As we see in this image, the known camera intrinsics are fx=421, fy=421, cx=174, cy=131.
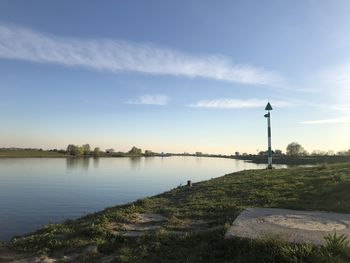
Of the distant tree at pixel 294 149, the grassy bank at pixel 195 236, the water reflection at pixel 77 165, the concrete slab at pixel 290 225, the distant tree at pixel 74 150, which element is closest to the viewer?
the grassy bank at pixel 195 236

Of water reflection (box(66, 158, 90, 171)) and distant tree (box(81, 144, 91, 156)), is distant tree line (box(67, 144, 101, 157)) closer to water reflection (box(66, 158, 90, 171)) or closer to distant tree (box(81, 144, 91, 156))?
distant tree (box(81, 144, 91, 156))

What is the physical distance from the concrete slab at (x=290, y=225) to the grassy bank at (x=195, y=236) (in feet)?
1.37

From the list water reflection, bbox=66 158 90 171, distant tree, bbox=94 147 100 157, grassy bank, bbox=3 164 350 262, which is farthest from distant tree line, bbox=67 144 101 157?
grassy bank, bbox=3 164 350 262

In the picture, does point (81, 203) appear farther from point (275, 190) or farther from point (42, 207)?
point (275, 190)

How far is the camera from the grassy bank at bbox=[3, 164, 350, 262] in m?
6.96

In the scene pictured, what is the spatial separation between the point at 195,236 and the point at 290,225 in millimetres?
2028

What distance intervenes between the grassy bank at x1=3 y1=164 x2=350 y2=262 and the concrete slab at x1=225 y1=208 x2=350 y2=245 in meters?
0.42

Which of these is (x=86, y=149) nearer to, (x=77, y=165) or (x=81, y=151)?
(x=81, y=151)

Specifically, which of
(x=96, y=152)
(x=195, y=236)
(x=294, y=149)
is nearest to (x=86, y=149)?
(x=96, y=152)

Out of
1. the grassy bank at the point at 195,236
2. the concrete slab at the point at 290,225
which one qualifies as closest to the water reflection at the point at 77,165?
the grassy bank at the point at 195,236

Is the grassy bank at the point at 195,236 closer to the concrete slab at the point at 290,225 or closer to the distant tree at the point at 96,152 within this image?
the concrete slab at the point at 290,225

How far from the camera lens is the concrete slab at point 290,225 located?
7805 millimetres

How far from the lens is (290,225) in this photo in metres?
8.91

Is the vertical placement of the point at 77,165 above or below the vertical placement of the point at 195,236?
above
